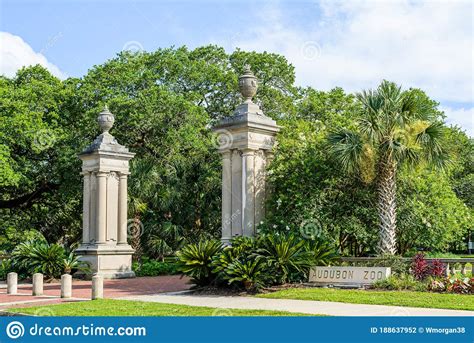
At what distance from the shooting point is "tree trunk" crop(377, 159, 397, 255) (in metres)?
19.2

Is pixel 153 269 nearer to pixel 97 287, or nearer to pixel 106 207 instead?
pixel 106 207

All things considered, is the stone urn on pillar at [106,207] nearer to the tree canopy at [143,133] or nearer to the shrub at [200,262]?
the tree canopy at [143,133]

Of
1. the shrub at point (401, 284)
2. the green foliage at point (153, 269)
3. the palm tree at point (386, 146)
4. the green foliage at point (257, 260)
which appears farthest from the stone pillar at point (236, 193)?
the green foliage at point (153, 269)

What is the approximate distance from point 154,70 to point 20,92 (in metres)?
8.27

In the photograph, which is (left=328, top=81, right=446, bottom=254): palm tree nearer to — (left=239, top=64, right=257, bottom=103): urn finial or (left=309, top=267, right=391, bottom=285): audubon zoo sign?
(left=309, top=267, right=391, bottom=285): audubon zoo sign

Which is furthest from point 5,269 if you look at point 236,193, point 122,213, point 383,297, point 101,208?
point 383,297

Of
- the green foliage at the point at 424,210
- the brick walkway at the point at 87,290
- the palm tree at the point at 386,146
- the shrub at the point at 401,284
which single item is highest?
the palm tree at the point at 386,146

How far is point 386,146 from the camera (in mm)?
19125

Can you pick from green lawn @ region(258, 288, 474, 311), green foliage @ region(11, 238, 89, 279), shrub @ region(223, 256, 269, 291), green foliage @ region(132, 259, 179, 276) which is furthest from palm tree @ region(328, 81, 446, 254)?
green foliage @ region(11, 238, 89, 279)

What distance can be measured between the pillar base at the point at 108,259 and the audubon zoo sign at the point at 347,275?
1030 centimetres

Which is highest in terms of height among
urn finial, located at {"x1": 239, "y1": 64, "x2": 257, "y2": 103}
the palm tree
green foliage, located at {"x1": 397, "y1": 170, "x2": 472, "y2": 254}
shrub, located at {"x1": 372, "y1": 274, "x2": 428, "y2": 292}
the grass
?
urn finial, located at {"x1": 239, "y1": 64, "x2": 257, "y2": 103}

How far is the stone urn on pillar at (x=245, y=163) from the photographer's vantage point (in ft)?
67.4

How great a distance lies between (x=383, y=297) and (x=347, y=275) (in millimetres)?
2861

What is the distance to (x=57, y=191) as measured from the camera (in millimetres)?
35219
